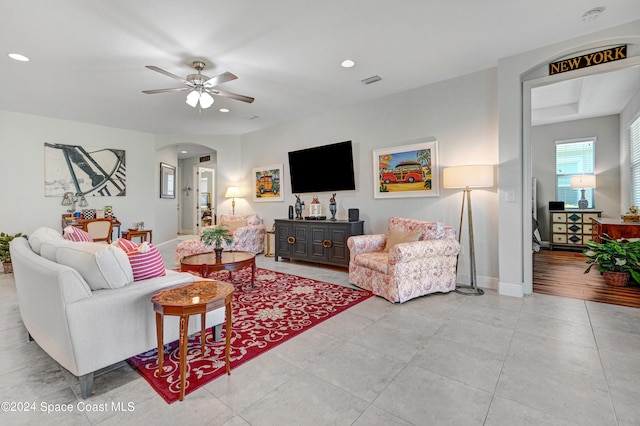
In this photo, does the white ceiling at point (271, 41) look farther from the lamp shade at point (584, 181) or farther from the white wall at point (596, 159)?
the white wall at point (596, 159)

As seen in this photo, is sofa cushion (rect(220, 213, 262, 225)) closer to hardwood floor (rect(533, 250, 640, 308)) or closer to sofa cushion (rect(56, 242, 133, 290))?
sofa cushion (rect(56, 242, 133, 290))

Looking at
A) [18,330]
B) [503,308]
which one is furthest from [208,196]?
[503,308]

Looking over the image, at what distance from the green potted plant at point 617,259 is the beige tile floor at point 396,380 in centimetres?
127

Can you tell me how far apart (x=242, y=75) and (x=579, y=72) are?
382cm

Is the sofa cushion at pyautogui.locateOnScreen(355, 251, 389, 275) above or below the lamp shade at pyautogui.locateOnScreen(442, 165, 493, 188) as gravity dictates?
below

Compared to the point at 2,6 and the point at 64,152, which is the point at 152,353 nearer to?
the point at 2,6

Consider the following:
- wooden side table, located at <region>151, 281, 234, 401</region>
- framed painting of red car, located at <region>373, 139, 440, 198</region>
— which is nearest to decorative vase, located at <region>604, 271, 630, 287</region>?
framed painting of red car, located at <region>373, 139, 440, 198</region>

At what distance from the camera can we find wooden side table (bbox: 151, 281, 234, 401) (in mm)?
1646

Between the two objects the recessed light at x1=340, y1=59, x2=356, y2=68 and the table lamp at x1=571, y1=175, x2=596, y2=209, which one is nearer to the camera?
the recessed light at x1=340, y1=59, x2=356, y2=68

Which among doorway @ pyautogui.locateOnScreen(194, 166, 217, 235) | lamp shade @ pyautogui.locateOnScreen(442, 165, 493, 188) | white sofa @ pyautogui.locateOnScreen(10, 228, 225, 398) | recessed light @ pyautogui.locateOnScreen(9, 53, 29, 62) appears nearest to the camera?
white sofa @ pyautogui.locateOnScreen(10, 228, 225, 398)

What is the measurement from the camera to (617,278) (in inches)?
145

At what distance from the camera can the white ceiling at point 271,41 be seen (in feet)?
8.18

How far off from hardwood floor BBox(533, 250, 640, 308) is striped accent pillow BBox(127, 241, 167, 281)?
4112mm

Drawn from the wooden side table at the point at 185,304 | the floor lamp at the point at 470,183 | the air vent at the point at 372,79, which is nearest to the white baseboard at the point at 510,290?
the floor lamp at the point at 470,183
